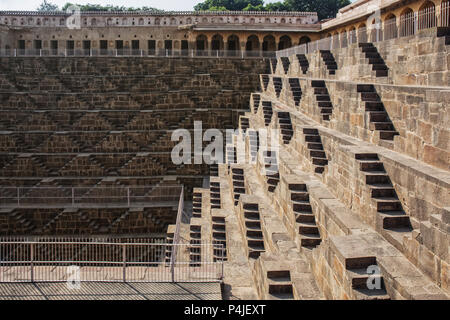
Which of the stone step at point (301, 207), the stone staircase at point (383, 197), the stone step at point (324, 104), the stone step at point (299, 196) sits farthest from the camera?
the stone step at point (324, 104)

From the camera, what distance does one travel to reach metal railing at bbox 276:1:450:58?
12008mm

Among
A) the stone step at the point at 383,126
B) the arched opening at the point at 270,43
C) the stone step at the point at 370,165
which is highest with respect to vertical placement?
the arched opening at the point at 270,43

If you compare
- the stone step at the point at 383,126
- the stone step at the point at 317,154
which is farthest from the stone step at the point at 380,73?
the stone step at the point at 383,126

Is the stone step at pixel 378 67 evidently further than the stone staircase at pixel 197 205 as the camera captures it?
No

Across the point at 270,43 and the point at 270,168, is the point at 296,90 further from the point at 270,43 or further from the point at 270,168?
the point at 270,43

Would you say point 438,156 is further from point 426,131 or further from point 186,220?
point 186,220

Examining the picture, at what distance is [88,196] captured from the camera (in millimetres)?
16797

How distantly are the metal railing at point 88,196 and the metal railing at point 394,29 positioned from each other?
289 inches

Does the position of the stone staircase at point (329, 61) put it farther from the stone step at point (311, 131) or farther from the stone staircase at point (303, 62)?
the stone step at point (311, 131)

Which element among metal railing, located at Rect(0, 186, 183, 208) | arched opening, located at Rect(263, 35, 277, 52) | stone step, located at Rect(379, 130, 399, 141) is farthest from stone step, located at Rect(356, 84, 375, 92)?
arched opening, located at Rect(263, 35, 277, 52)

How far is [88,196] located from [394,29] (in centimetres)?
1109

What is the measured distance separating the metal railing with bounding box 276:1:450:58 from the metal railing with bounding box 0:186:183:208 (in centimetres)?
735

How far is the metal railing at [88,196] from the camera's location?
16.7 meters

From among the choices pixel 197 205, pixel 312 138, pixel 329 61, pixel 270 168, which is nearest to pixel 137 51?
pixel 197 205
